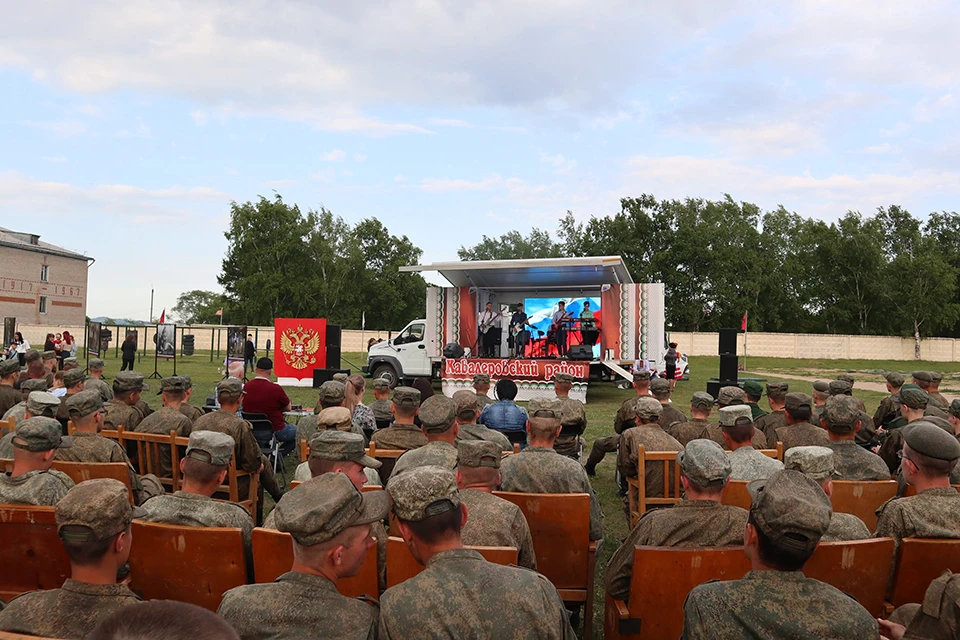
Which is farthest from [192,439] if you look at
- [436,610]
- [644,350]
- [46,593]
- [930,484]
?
[644,350]

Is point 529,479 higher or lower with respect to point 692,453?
lower

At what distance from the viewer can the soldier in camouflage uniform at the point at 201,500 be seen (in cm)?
311

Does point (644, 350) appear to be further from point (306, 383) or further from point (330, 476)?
point (330, 476)

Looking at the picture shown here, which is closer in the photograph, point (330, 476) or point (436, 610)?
point (436, 610)

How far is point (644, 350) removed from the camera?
55.3 feet

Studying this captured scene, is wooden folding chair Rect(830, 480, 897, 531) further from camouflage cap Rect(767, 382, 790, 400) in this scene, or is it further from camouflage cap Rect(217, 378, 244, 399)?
camouflage cap Rect(217, 378, 244, 399)

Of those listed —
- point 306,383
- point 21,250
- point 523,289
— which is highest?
point 21,250

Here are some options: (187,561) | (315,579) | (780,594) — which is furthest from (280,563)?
(780,594)

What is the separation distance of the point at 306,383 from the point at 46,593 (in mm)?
17620

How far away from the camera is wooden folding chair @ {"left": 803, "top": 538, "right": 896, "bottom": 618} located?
2.70 m

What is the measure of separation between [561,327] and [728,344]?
14.6 feet

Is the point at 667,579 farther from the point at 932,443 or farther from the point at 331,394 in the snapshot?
the point at 331,394

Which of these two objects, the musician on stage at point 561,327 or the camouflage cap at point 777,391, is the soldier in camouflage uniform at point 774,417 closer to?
the camouflage cap at point 777,391

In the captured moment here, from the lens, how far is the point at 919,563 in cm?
284
